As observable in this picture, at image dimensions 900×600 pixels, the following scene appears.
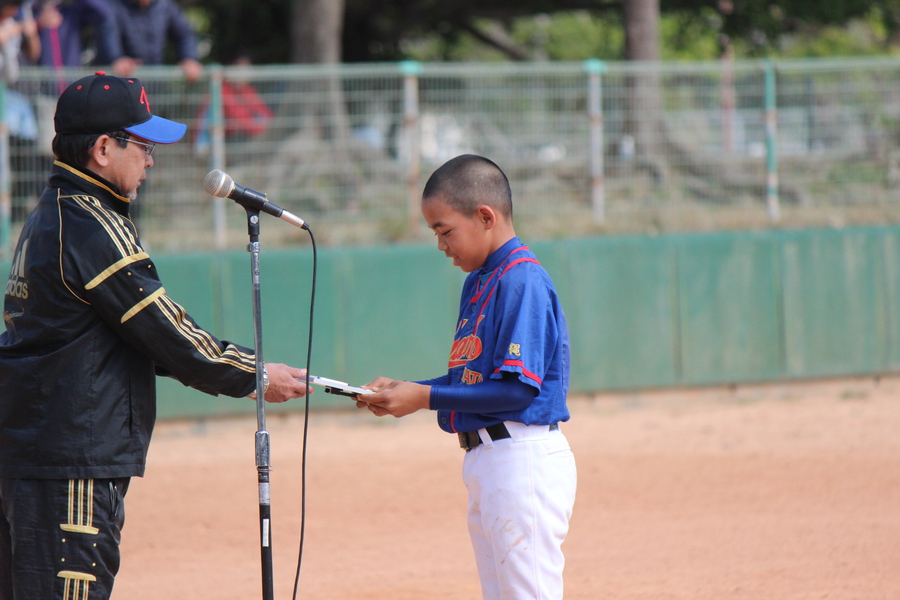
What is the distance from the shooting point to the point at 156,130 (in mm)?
3053

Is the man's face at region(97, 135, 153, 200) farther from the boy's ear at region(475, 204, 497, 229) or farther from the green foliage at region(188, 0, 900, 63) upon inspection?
the green foliage at region(188, 0, 900, 63)

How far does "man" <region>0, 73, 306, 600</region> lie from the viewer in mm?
2850

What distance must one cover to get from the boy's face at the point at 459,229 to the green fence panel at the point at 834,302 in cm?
763

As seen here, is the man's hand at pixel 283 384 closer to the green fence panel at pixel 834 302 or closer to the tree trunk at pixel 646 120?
the tree trunk at pixel 646 120

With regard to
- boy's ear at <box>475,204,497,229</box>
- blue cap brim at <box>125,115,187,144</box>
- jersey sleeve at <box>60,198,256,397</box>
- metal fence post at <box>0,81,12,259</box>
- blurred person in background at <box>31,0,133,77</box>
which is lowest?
jersey sleeve at <box>60,198,256,397</box>

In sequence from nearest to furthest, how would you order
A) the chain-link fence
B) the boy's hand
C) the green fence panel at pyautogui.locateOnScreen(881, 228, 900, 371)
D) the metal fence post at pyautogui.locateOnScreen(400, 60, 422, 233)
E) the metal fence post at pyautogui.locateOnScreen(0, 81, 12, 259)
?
the boy's hand → the metal fence post at pyautogui.locateOnScreen(0, 81, 12, 259) → the chain-link fence → the metal fence post at pyautogui.locateOnScreen(400, 60, 422, 233) → the green fence panel at pyautogui.locateOnScreen(881, 228, 900, 371)

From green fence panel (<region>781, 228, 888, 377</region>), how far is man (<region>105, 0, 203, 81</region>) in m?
6.68

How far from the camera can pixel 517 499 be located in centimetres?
303

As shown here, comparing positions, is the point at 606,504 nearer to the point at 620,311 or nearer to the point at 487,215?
the point at 620,311

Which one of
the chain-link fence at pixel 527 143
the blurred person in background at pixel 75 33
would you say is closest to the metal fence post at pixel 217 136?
the chain-link fence at pixel 527 143

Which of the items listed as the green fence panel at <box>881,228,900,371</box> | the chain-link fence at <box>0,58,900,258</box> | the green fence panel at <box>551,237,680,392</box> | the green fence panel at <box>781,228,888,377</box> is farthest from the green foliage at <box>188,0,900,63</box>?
the green fence panel at <box>551,237,680,392</box>

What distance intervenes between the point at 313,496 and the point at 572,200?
4499 mm

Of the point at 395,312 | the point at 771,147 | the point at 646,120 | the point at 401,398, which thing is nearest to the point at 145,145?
the point at 401,398

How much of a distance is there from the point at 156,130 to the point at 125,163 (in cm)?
15
